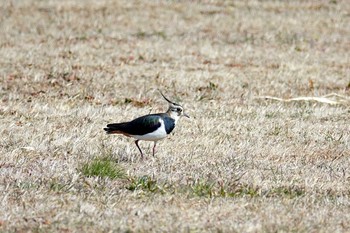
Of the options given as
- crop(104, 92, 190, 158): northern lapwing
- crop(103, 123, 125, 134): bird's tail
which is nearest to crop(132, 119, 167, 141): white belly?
crop(104, 92, 190, 158): northern lapwing

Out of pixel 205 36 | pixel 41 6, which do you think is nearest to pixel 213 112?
pixel 205 36

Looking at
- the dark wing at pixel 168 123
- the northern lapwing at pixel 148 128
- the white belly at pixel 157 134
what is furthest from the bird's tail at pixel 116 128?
the dark wing at pixel 168 123

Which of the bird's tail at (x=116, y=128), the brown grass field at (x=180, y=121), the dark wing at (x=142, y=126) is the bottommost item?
the brown grass field at (x=180, y=121)

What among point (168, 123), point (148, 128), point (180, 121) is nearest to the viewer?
point (148, 128)

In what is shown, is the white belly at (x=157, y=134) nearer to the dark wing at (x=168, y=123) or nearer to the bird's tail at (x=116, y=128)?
the dark wing at (x=168, y=123)

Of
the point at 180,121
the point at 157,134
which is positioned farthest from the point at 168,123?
the point at 180,121

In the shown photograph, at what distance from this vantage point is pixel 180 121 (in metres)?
12.4

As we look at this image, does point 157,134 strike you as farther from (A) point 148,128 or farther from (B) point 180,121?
(B) point 180,121

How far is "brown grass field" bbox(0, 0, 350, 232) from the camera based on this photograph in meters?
7.48

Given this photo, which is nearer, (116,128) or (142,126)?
(142,126)

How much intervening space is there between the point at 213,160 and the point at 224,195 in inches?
61.4

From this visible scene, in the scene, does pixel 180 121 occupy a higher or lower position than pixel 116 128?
lower

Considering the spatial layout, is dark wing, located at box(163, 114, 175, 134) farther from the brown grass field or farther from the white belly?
the brown grass field

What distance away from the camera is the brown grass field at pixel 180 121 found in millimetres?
7477
